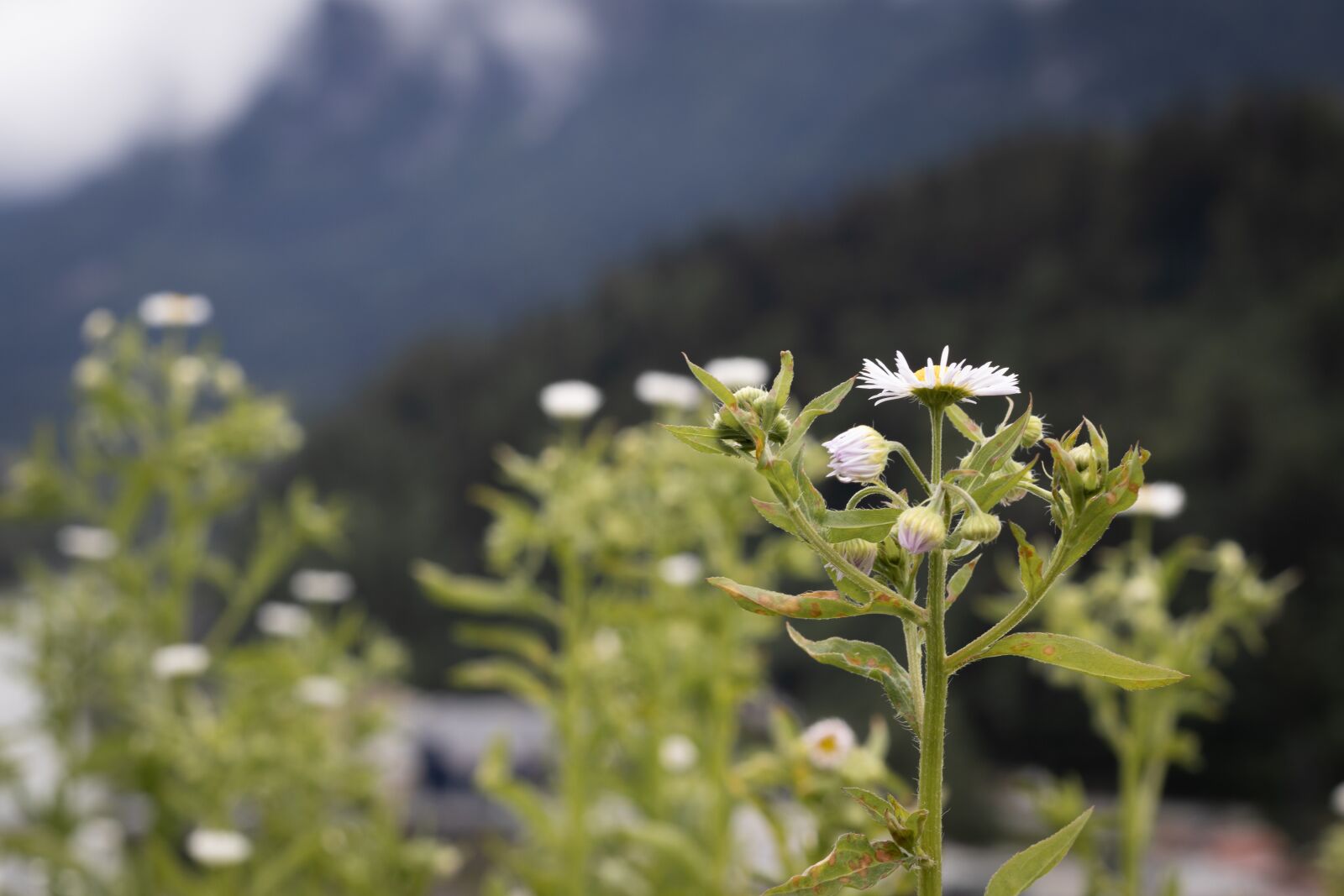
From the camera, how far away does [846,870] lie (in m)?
0.60

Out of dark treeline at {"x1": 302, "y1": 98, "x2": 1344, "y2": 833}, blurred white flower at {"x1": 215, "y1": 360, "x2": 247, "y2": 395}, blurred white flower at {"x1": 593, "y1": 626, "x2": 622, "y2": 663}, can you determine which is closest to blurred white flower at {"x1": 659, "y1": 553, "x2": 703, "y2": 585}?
blurred white flower at {"x1": 593, "y1": 626, "x2": 622, "y2": 663}

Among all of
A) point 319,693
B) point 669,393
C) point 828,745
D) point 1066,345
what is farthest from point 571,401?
point 1066,345

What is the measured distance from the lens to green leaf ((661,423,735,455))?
23.6 inches

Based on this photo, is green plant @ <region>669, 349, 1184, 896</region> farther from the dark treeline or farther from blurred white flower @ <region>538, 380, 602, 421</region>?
the dark treeline

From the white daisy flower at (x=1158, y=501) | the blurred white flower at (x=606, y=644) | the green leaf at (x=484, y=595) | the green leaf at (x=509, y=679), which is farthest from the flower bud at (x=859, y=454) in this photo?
the blurred white flower at (x=606, y=644)

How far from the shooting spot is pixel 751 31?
16.1 m

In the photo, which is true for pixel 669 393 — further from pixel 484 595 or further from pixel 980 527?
pixel 980 527

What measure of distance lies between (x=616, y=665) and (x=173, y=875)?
128cm

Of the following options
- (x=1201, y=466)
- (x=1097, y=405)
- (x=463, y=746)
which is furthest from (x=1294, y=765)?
(x=463, y=746)

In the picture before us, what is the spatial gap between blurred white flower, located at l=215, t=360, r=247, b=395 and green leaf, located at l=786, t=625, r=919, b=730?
2.60 meters

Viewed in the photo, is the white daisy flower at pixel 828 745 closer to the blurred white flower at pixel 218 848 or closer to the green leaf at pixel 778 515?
the green leaf at pixel 778 515

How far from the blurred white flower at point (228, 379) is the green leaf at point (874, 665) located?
8.54 feet

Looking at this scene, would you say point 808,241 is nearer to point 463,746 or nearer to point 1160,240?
point 1160,240

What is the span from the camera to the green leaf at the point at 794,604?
58 cm
